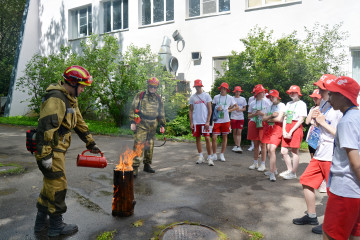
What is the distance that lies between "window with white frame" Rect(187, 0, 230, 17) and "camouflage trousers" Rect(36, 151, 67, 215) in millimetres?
12036

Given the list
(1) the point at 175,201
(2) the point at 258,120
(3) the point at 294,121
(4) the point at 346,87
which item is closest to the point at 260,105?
(2) the point at 258,120

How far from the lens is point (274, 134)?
251 inches

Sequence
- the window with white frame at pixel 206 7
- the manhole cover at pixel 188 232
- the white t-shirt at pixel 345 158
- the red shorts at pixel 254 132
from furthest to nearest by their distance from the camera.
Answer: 1. the window with white frame at pixel 206 7
2. the red shorts at pixel 254 132
3. the manhole cover at pixel 188 232
4. the white t-shirt at pixel 345 158

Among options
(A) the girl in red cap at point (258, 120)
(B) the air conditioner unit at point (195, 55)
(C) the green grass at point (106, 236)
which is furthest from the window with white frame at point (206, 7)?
(C) the green grass at point (106, 236)

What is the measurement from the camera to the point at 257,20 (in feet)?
41.2

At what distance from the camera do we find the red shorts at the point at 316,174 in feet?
12.4

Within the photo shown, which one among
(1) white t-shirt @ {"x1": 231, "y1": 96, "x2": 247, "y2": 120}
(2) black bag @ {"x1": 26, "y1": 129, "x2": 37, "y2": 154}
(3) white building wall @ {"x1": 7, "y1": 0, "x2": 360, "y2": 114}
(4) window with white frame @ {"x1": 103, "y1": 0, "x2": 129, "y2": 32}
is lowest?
(2) black bag @ {"x1": 26, "y1": 129, "x2": 37, "y2": 154}

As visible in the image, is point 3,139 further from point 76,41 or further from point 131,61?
point 76,41

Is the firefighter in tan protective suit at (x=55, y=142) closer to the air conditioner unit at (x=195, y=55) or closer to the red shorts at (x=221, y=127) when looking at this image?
the red shorts at (x=221, y=127)

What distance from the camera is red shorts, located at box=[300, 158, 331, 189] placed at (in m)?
3.78

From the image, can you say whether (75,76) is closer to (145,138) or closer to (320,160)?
(145,138)

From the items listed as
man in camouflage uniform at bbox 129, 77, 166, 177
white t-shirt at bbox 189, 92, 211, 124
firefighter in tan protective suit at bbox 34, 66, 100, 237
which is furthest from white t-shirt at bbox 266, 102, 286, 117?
firefighter in tan protective suit at bbox 34, 66, 100, 237

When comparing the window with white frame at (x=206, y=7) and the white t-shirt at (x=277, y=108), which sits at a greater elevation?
the window with white frame at (x=206, y=7)

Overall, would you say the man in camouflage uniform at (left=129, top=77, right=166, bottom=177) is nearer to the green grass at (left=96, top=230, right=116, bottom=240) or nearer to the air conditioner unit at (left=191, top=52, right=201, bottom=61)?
the green grass at (left=96, top=230, right=116, bottom=240)
